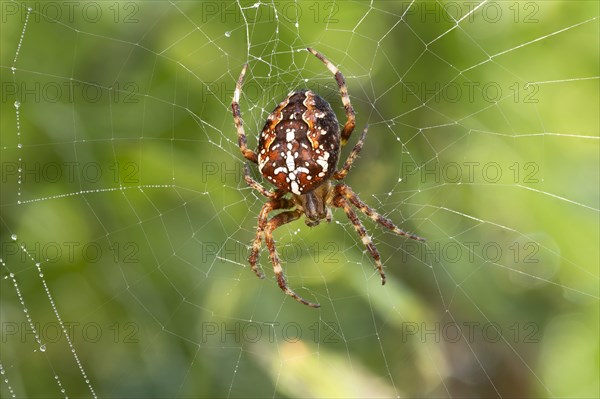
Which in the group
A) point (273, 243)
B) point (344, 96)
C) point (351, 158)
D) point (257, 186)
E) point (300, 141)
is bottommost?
point (273, 243)

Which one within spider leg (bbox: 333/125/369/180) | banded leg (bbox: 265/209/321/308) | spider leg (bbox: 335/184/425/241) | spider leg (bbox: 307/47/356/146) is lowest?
banded leg (bbox: 265/209/321/308)

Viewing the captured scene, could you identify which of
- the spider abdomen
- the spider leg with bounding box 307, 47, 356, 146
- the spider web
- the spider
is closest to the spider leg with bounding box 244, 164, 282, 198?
the spider

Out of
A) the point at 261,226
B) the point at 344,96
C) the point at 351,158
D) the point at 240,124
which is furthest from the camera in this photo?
the point at 261,226

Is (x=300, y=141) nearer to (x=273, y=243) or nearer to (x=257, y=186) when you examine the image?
(x=257, y=186)

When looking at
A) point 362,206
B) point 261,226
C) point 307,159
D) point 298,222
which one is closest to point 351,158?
point 307,159

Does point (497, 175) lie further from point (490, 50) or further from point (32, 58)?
point (32, 58)

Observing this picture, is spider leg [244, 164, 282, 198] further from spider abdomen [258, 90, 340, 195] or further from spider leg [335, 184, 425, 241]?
spider leg [335, 184, 425, 241]
